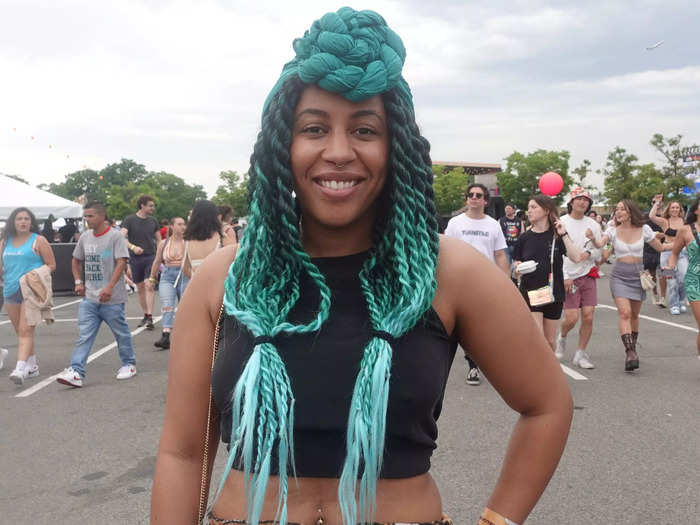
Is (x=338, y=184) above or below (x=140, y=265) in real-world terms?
above

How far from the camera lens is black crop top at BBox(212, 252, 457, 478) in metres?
1.34

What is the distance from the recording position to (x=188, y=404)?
4.81 feet

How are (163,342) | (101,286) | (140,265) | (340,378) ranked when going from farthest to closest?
1. (140,265)
2. (163,342)
3. (101,286)
4. (340,378)

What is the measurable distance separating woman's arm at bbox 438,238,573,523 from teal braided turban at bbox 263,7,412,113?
42 centimetres

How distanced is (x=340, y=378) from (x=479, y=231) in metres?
5.24

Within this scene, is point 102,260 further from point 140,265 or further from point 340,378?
point 340,378

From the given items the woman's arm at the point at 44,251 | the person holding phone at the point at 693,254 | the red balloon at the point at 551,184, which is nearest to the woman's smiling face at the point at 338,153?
the person holding phone at the point at 693,254

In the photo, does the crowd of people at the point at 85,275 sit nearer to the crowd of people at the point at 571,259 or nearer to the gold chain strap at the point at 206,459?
the crowd of people at the point at 571,259

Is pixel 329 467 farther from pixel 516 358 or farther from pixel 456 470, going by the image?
pixel 456 470

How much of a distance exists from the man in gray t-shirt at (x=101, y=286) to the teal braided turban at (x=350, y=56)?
18.9ft

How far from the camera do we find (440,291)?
1422mm

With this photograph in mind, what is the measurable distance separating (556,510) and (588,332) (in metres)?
3.73

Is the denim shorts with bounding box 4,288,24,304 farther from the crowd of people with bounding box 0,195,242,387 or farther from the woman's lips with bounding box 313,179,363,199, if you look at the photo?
the woman's lips with bounding box 313,179,363,199

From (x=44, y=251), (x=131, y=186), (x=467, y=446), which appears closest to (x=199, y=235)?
(x=44, y=251)
